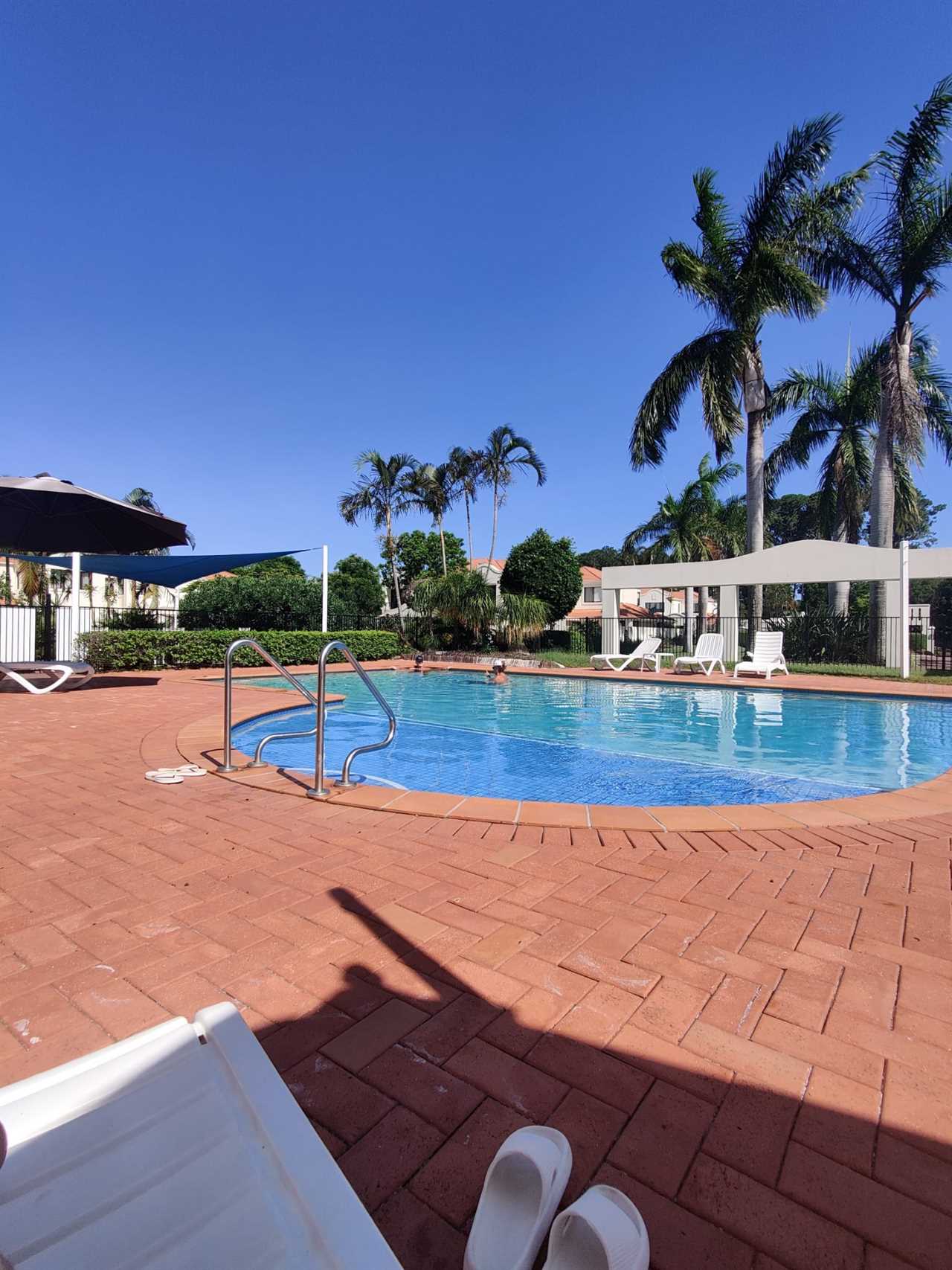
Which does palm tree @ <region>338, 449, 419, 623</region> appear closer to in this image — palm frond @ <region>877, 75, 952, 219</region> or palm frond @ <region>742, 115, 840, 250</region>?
palm frond @ <region>742, 115, 840, 250</region>

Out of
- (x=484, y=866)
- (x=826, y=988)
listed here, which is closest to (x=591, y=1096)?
(x=826, y=988)

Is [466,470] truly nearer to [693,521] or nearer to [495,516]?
[495,516]

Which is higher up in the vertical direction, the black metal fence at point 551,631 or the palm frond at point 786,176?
the palm frond at point 786,176

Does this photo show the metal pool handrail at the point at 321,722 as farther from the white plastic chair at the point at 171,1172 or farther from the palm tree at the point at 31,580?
the palm tree at the point at 31,580

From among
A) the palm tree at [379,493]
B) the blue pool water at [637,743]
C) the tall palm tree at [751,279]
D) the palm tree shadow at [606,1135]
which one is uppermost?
the tall palm tree at [751,279]

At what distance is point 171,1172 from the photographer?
3.22 feet

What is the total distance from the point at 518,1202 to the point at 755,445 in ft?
61.4

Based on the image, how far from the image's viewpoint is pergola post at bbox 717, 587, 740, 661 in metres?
16.9

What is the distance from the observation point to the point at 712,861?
9.87 ft

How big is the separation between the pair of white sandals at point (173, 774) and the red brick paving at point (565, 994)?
2.61 feet

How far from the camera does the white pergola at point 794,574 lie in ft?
46.8

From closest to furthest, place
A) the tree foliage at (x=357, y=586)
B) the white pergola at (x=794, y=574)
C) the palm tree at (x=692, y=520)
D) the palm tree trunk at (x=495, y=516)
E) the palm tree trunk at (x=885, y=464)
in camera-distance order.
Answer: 1. the white pergola at (x=794, y=574)
2. the palm tree trunk at (x=885, y=464)
3. the palm tree at (x=692, y=520)
4. the palm tree trunk at (x=495, y=516)
5. the tree foliage at (x=357, y=586)

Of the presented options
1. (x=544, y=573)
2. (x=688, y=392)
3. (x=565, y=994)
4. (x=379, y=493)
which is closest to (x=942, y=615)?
(x=688, y=392)

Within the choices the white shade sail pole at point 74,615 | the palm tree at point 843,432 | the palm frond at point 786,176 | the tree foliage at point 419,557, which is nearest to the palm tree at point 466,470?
the tree foliage at point 419,557
